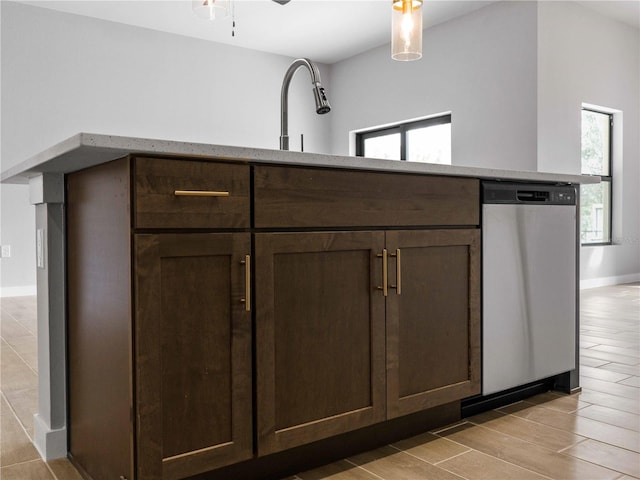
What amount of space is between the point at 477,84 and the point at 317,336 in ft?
16.5

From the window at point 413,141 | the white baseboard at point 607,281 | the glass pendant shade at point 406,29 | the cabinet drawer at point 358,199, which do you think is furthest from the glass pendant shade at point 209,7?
the white baseboard at point 607,281

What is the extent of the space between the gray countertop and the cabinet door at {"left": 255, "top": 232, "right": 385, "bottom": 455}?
0.65 feet

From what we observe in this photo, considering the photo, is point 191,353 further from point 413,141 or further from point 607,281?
point 607,281

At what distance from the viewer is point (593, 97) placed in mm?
6059

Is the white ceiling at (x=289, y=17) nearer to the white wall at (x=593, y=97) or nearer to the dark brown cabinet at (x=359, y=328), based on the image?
the white wall at (x=593, y=97)

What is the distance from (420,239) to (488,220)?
1.21 feet

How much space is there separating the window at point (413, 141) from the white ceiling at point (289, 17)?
1099 mm

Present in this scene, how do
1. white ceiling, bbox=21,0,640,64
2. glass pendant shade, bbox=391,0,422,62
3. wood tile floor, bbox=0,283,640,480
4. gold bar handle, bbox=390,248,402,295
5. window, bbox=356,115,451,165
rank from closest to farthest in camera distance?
wood tile floor, bbox=0,283,640,480 < gold bar handle, bbox=390,248,402,295 < glass pendant shade, bbox=391,0,422,62 < white ceiling, bbox=21,0,640,64 < window, bbox=356,115,451,165

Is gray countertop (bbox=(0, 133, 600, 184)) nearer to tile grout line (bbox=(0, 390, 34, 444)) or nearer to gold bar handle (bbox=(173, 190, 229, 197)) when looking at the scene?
gold bar handle (bbox=(173, 190, 229, 197))

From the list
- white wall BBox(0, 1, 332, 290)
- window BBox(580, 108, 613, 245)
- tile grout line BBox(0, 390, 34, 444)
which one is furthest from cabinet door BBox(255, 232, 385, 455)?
window BBox(580, 108, 613, 245)

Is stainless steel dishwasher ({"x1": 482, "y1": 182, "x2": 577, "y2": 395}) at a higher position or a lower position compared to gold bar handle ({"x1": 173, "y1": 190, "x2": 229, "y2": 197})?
lower

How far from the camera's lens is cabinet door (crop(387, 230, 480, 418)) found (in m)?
1.73

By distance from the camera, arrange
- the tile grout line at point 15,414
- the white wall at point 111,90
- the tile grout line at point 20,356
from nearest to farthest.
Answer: the tile grout line at point 15,414
the tile grout line at point 20,356
the white wall at point 111,90

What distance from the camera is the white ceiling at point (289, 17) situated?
221 inches
